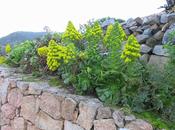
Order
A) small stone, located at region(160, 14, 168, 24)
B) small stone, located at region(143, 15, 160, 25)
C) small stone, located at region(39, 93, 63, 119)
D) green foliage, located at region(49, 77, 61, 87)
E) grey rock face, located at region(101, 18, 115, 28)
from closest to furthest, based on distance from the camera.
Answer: small stone, located at region(39, 93, 63, 119)
green foliage, located at region(49, 77, 61, 87)
small stone, located at region(160, 14, 168, 24)
small stone, located at region(143, 15, 160, 25)
grey rock face, located at region(101, 18, 115, 28)

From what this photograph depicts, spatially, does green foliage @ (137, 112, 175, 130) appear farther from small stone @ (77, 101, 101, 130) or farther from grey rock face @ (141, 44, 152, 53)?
grey rock face @ (141, 44, 152, 53)

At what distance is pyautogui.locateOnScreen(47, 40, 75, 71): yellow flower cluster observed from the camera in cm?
435

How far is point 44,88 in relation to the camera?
461 centimetres

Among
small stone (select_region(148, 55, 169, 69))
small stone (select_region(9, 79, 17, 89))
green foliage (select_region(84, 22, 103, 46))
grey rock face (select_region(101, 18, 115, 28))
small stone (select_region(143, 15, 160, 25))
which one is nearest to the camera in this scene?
small stone (select_region(148, 55, 169, 69))

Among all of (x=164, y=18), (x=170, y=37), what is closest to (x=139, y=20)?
(x=164, y=18)

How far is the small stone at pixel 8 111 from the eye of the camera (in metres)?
5.22

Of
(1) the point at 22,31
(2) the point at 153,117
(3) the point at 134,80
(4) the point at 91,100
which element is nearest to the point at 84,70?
(4) the point at 91,100

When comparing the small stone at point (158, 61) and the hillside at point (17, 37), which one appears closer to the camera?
the small stone at point (158, 61)

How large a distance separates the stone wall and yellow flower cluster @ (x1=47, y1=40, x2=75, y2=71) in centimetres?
30

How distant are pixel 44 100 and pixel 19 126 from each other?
0.77m

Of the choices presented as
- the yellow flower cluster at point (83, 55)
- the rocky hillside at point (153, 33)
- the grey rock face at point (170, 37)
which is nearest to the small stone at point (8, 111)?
the yellow flower cluster at point (83, 55)

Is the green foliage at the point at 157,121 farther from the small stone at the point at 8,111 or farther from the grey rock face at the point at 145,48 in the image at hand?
the small stone at the point at 8,111

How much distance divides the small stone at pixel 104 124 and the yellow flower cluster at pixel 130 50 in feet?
1.98

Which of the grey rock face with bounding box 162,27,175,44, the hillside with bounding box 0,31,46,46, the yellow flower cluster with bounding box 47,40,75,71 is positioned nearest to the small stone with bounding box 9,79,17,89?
the yellow flower cluster with bounding box 47,40,75,71
